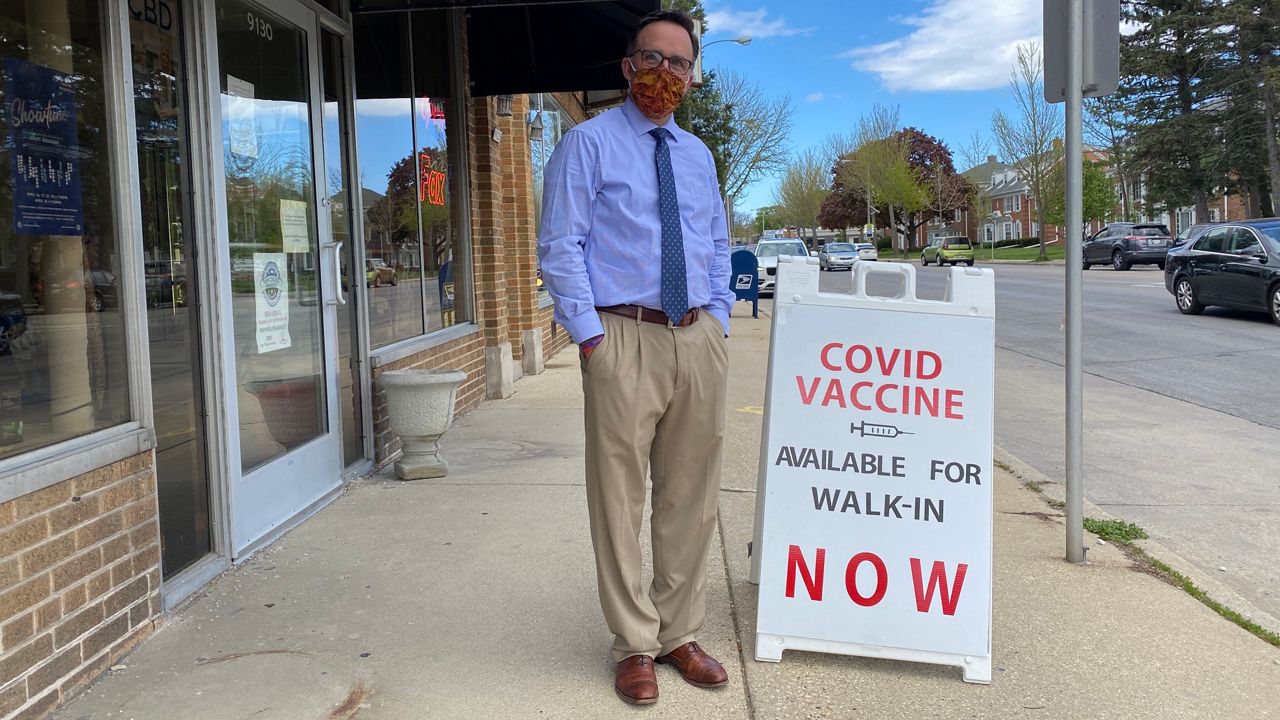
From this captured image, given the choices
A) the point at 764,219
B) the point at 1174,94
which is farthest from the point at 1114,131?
the point at 764,219

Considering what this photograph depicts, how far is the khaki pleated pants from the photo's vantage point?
9.73ft

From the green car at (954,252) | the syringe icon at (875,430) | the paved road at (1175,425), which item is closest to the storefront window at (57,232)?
the syringe icon at (875,430)

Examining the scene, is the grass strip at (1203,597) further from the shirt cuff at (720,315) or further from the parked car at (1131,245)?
the parked car at (1131,245)

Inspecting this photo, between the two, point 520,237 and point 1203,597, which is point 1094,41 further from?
point 520,237

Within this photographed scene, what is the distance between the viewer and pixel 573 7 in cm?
744

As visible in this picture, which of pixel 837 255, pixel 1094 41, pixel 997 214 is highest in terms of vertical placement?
pixel 997 214

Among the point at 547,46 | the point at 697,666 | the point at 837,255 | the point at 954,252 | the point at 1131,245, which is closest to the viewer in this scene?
the point at 697,666

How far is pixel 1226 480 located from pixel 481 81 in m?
6.27

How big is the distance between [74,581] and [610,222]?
1.98 metres

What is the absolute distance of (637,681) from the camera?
300cm

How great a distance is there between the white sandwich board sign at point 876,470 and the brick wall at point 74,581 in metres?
2.13

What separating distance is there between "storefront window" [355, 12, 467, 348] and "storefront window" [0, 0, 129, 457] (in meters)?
2.70

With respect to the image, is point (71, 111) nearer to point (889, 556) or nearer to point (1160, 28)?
point (889, 556)

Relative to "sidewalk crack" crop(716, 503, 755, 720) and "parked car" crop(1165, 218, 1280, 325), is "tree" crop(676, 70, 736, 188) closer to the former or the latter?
"parked car" crop(1165, 218, 1280, 325)
